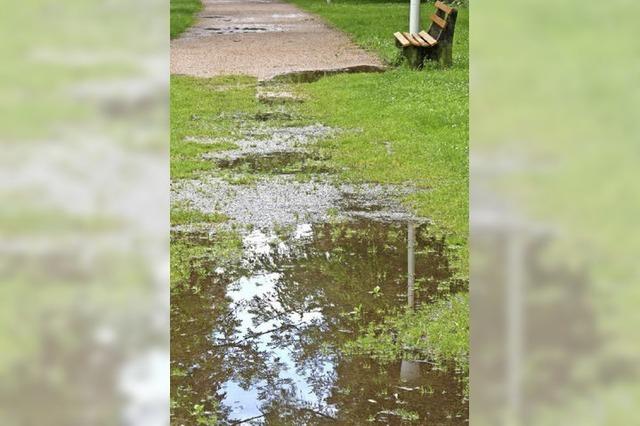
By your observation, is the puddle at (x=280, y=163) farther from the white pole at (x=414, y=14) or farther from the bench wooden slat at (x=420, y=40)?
the white pole at (x=414, y=14)

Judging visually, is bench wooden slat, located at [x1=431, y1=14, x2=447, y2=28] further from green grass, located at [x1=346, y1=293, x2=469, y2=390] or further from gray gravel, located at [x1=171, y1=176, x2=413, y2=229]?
green grass, located at [x1=346, y1=293, x2=469, y2=390]

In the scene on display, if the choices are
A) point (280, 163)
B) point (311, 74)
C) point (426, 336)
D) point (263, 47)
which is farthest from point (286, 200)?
point (263, 47)

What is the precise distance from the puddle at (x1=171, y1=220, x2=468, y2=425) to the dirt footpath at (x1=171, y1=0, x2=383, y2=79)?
6874mm

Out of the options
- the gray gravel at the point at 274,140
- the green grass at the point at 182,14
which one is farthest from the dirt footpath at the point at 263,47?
the gray gravel at the point at 274,140

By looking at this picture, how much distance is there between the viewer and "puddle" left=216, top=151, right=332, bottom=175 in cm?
703
